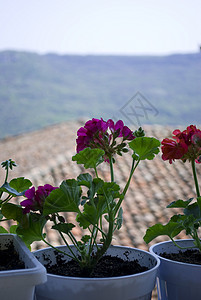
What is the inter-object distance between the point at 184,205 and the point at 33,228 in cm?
19

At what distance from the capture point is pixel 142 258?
466 millimetres

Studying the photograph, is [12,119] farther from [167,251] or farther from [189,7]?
[167,251]

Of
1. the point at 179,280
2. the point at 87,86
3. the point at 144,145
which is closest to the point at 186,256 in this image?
the point at 179,280

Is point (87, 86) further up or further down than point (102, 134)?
further up

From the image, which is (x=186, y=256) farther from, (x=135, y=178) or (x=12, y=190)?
(x=135, y=178)

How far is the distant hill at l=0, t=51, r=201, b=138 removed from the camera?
742 centimetres

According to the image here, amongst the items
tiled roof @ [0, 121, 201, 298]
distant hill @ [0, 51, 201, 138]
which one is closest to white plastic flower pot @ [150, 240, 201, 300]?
tiled roof @ [0, 121, 201, 298]

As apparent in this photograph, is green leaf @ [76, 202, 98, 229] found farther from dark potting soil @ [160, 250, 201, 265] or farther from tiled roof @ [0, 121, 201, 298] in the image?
tiled roof @ [0, 121, 201, 298]

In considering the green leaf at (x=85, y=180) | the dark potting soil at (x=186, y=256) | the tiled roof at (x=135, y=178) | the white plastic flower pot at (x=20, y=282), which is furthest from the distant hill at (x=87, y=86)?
the white plastic flower pot at (x=20, y=282)

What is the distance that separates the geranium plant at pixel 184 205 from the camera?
1.48ft

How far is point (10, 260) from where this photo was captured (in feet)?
1.36

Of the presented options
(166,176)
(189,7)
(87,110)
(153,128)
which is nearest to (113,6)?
(189,7)

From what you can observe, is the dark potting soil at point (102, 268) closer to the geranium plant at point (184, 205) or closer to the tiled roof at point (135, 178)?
the geranium plant at point (184, 205)

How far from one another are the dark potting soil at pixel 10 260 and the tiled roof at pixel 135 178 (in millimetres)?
2219
